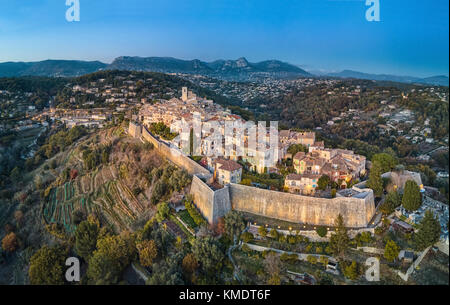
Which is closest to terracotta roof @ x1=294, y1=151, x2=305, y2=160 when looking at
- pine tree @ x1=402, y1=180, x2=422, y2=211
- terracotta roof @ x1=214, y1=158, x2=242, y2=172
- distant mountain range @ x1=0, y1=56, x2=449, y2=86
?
terracotta roof @ x1=214, y1=158, x2=242, y2=172

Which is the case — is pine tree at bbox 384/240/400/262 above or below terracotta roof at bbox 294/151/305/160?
below

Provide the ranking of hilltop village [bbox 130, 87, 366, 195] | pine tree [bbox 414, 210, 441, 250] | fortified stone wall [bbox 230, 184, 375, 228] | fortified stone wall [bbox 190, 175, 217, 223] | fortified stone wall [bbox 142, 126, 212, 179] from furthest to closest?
1. fortified stone wall [bbox 142, 126, 212, 179]
2. hilltop village [bbox 130, 87, 366, 195]
3. fortified stone wall [bbox 190, 175, 217, 223]
4. fortified stone wall [bbox 230, 184, 375, 228]
5. pine tree [bbox 414, 210, 441, 250]

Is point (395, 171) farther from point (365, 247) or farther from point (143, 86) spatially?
point (143, 86)

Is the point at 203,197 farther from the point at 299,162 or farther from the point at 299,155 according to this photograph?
the point at 299,155

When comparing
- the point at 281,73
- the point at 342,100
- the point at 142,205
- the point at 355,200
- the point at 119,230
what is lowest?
the point at 119,230

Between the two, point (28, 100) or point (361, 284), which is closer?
point (361, 284)

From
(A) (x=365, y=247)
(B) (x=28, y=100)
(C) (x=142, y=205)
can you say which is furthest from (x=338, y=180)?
(B) (x=28, y=100)

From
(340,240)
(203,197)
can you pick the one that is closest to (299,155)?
(203,197)

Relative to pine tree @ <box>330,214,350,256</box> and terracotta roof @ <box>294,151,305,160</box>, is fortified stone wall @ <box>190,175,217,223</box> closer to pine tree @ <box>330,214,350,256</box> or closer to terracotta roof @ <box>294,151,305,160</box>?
pine tree @ <box>330,214,350,256</box>
